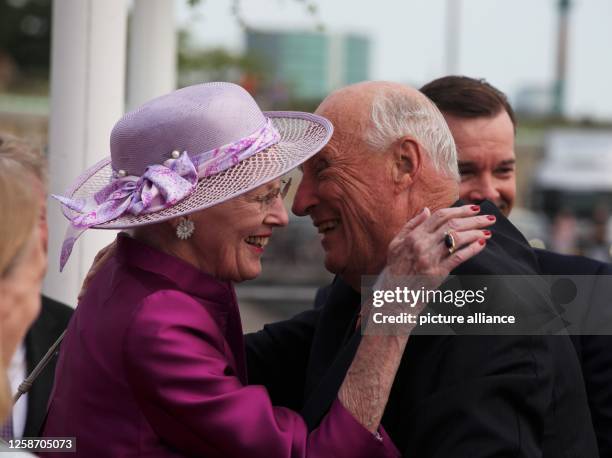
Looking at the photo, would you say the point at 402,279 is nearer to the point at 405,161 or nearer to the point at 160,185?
the point at 405,161

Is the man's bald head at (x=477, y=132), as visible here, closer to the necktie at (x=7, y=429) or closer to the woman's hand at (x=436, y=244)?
the woman's hand at (x=436, y=244)

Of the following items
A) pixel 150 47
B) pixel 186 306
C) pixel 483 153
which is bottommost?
pixel 186 306

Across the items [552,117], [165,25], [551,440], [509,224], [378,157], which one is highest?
[165,25]

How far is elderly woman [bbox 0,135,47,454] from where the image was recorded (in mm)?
1884

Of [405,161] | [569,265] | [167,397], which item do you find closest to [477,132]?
[569,265]

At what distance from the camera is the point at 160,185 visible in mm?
2439

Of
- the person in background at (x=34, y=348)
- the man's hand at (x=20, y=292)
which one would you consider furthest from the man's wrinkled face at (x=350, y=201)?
the man's hand at (x=20, y=292)

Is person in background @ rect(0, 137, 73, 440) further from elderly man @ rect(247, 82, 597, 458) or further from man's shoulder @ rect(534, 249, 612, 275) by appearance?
man's shoulder @ rect(534, 249, 612, 275)

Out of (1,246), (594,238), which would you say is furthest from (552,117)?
(1,246)

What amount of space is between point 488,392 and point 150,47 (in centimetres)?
227

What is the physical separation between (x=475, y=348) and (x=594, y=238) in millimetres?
16425

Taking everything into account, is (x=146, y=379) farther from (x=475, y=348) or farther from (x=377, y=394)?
(x=475, y=348)

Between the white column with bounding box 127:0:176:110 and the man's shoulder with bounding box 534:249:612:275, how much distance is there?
1739 millimetres

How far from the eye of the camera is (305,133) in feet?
9.29
